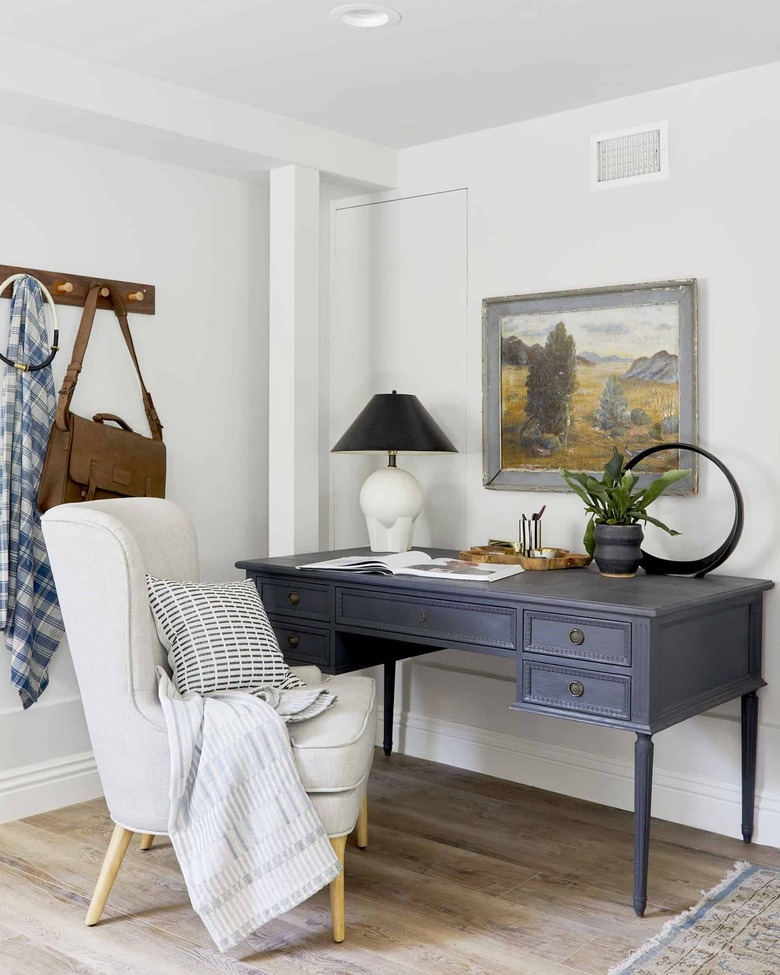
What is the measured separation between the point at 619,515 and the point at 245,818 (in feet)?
4.38

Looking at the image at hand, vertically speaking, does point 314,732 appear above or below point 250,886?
above

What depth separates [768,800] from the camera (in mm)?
2988

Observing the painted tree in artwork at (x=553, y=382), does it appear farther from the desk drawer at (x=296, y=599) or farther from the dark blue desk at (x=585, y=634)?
the desk drawer at (x=296, y=599)

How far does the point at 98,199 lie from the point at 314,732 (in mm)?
1963

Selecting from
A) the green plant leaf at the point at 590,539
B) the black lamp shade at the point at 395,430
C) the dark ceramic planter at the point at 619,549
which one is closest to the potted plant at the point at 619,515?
the dark ceramic planter at the point at 619,549

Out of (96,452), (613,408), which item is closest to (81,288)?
(96,452)

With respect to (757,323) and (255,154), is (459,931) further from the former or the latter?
(255,154)

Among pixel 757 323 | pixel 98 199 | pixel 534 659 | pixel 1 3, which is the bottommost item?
pixel 534 659

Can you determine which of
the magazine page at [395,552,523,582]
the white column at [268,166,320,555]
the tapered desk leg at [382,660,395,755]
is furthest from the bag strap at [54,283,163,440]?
the tapered desk leg at [382,660,395,755]

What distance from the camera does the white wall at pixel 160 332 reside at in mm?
3215

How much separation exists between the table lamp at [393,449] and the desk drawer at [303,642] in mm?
416

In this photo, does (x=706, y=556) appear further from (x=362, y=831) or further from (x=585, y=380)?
(x=362, y=831)

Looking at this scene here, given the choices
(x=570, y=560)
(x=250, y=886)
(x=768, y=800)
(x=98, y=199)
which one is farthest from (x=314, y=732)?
(x=98, y=199)

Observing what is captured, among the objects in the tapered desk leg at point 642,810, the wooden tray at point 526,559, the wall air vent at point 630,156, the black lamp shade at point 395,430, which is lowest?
the tapered desk leg at point 642,810
